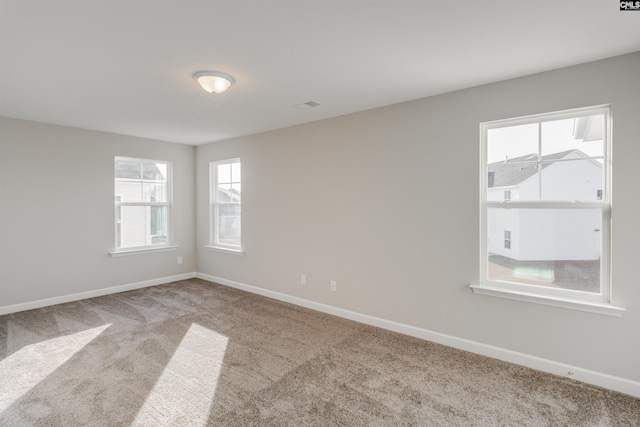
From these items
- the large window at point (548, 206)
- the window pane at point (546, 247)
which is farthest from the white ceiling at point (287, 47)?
the window pane at point (546, 247)

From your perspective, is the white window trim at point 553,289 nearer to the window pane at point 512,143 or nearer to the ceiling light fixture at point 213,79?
the window pane at point 512,143

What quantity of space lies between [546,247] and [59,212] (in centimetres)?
565

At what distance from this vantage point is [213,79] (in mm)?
2576

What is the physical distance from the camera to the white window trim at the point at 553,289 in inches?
93.3

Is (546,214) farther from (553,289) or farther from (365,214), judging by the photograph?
(365,214)

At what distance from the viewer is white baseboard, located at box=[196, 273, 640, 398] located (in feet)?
7.57

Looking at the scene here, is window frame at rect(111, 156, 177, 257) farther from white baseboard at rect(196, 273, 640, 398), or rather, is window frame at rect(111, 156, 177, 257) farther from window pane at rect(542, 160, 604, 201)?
window pane at rect(542, 160, 604, 201)

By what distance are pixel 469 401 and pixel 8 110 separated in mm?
5365

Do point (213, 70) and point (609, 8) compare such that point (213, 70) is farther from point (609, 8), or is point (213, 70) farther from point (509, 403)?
point (509, 403)

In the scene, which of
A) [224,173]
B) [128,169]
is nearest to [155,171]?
[128,169]

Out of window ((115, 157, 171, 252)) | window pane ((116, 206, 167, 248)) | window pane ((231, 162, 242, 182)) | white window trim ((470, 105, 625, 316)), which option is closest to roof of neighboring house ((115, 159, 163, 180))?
window ((115, 157, 171, 252))

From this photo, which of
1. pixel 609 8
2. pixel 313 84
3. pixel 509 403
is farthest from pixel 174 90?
pixel 509 403

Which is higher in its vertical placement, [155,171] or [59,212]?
[155,171]

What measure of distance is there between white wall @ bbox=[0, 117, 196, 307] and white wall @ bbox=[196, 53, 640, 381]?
1.97 meters
